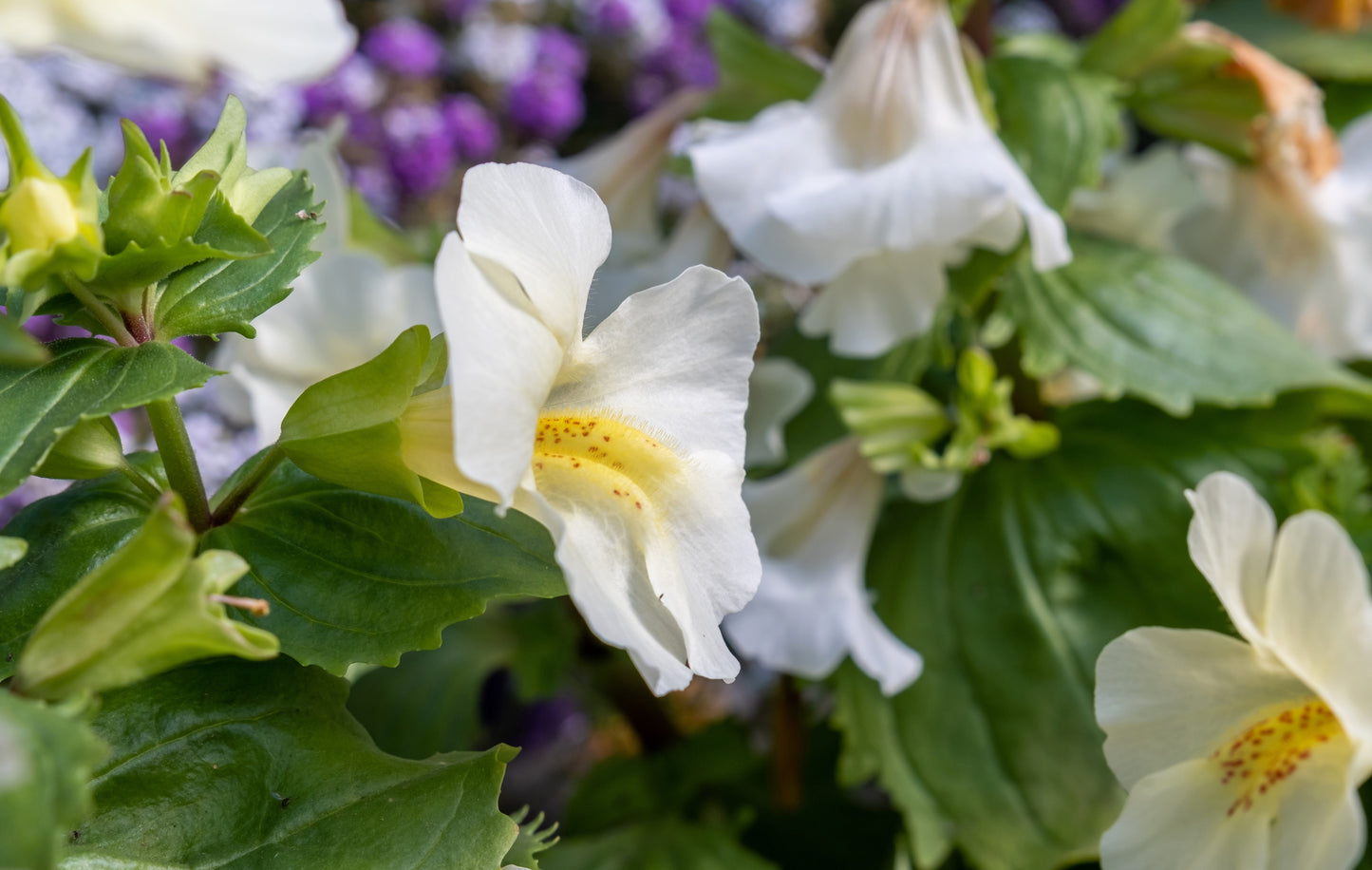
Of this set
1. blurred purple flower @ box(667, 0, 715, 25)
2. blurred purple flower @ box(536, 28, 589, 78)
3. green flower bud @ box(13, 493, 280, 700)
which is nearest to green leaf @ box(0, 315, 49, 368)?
green flower bud @ box(13, 493, 280, 700)

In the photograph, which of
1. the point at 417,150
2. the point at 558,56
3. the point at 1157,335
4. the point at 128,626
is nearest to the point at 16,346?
the point at 128,626

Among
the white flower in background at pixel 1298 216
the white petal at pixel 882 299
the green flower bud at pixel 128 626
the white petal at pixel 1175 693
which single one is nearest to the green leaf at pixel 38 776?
the green flower bud at pixel 128 626

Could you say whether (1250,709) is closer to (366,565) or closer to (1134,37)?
(366,565)

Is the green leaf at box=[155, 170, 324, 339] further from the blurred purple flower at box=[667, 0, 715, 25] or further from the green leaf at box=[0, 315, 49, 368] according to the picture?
the blurred purple flower at box=[667, 0, 715, 25]

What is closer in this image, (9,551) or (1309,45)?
(9,551)

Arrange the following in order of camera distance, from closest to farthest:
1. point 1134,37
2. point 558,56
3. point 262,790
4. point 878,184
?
1. point 262,790
2. point 878,184
3. point 1134,37
4. point 558,56

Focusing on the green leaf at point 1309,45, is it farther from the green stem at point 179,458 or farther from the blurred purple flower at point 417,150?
the green stem at point 179,458
